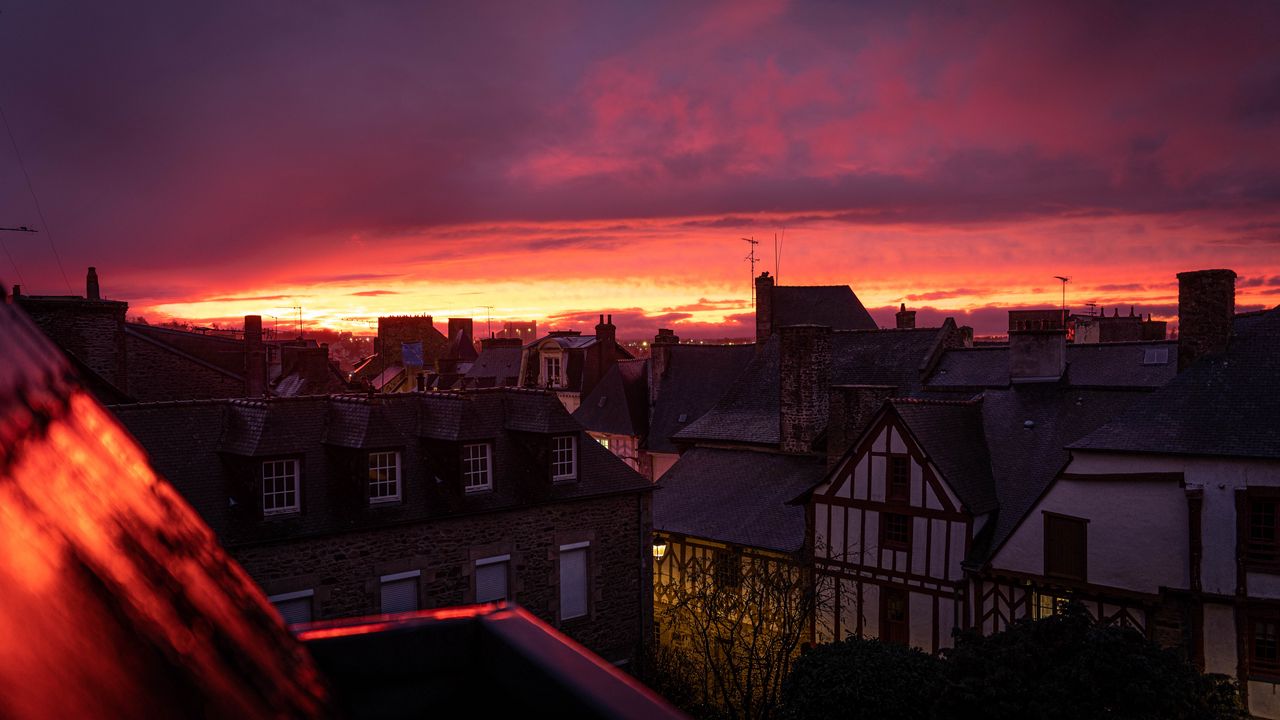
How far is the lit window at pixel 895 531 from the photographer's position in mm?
21141

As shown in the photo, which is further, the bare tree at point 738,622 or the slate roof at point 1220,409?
the bare tree at point 738,622

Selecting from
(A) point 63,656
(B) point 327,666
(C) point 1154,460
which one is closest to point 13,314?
(A) point 63,656

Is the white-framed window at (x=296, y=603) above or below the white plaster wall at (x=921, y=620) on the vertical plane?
above

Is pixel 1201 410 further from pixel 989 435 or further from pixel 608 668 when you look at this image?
pixel 608 668

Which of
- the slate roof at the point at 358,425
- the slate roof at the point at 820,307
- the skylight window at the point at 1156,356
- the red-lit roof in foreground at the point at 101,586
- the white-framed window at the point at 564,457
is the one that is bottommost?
the white-framed window at the point at 564,457

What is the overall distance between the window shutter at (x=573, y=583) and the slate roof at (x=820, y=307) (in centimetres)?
2625

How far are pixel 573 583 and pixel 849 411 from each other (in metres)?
9.64

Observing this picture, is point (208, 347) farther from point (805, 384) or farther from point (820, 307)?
point (820, 307)

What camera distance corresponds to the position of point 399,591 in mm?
17266

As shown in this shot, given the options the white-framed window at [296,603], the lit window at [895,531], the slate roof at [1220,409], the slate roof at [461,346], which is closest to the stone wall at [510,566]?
the white-framed window at [296,603]

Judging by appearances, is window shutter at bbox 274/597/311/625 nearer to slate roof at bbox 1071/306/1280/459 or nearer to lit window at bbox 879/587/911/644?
lit window at bbox 879/587/911/644

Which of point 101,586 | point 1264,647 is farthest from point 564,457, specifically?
point 101,586

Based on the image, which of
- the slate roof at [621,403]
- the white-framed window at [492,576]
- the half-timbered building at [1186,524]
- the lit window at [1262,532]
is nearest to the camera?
the lit window at [1262,532]

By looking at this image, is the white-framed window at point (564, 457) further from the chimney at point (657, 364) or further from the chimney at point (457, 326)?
the chimney at point (457, 326)
